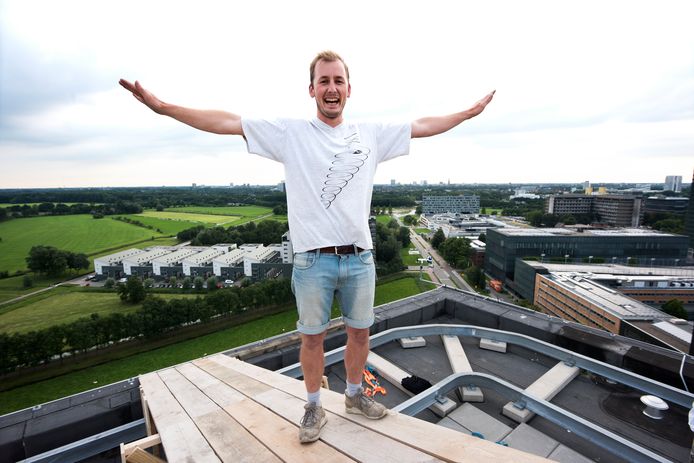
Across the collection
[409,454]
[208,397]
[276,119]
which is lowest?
[208,397]

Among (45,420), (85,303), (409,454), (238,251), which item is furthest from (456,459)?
(238,251)

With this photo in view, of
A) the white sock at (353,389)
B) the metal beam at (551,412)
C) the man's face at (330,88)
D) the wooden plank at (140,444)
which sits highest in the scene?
the man's face at (330,88)

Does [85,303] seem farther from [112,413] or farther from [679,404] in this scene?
[679,404]

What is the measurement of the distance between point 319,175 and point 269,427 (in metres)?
1.93

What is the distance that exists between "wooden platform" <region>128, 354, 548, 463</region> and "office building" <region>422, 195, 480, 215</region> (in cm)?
10766

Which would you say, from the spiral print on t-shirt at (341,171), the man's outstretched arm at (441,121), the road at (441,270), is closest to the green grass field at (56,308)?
the road at (441,270)

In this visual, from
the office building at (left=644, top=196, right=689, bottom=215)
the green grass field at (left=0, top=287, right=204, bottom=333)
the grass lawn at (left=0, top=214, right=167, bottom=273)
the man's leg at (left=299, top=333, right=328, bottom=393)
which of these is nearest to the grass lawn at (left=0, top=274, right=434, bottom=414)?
the green grass field at (left=0, top=287, right=204, bottom=333)

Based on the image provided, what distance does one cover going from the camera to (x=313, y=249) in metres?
2.29

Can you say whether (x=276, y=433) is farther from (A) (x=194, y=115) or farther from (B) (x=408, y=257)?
(B) (x=408, y=257)

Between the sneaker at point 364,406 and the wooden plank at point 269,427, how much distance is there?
→ 417 millimetres

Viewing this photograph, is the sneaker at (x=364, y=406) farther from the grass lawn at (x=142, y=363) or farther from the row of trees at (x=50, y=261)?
the row of trees at (x=50, y=261)

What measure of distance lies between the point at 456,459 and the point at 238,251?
156ft

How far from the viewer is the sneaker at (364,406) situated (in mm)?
2480

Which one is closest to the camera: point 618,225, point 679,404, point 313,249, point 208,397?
point 313,249
